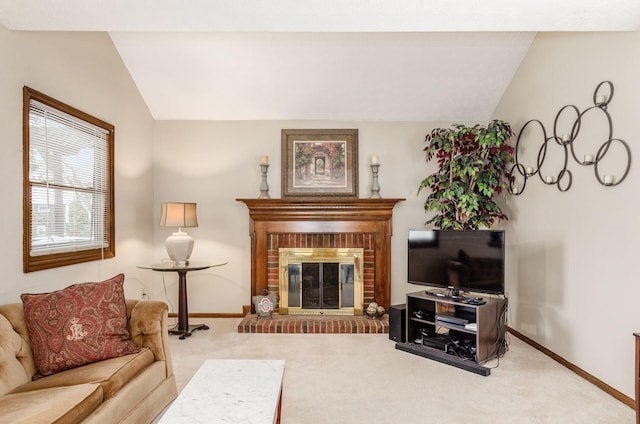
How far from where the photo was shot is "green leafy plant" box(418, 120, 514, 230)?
3.95 meters

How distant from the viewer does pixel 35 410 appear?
172 centimetres

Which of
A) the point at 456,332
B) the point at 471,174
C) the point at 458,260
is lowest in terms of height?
the point at 456,332

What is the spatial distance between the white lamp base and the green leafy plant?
2544 mm

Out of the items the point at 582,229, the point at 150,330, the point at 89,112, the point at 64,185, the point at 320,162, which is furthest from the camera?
the point at 320,162

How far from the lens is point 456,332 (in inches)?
151

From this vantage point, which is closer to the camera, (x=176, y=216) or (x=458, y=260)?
(x=458, y=260)

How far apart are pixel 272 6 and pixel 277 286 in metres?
3.15

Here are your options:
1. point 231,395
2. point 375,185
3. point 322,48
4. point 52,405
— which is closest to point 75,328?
point 52,405

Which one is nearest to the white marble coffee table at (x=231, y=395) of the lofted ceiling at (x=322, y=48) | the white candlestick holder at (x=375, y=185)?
the lofted ceiling at (x=322, y=48)

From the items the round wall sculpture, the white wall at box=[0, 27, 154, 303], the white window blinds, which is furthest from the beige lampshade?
the round wall sculpture

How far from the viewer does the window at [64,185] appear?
9.47 feet

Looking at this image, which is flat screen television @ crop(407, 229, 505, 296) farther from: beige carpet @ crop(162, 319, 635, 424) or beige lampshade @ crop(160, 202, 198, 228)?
beige lampshade @ crop(160, 202, 198, 228)

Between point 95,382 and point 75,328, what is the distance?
403 mm

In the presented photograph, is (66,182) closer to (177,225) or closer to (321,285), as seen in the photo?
(177,225)
